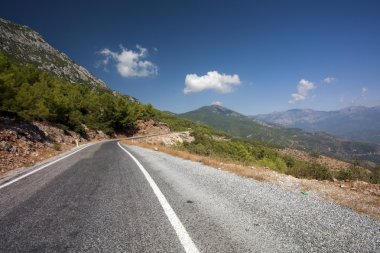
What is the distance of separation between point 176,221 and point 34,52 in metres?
173

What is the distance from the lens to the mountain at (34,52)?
130 m

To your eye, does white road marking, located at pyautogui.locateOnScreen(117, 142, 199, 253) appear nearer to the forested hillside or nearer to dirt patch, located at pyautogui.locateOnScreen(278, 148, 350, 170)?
the forested hillside

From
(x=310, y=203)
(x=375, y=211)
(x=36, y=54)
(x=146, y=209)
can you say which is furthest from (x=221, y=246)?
(x=36, y=54)

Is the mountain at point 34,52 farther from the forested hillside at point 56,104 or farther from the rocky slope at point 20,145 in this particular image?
the rocky slope at point 20,145

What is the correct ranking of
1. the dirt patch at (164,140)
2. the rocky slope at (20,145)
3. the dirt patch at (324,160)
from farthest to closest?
the dirt patch at (324,160)
the dirt patch at (164,140)
the rocky slope at (20,145)

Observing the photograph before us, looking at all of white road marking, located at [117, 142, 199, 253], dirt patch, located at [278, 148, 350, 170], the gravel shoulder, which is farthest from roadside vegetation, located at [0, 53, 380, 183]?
dirt patch, located at [278, 148, 350, 170]

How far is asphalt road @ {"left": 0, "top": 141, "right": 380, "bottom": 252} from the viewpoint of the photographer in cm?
334

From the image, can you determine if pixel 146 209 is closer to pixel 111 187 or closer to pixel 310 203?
pixel 111 187

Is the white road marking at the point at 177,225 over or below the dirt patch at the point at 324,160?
over

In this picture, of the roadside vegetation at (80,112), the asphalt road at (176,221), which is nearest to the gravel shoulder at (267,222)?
the asphalt road at (176,221)

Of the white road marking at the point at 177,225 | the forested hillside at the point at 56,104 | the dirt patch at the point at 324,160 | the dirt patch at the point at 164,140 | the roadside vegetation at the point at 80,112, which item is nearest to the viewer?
the white road marking at the point at 177,225

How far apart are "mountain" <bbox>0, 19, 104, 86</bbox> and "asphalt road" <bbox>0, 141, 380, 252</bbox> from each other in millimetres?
140744

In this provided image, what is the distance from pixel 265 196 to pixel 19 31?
194130 millimetres

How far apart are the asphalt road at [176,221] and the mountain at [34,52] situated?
141m
